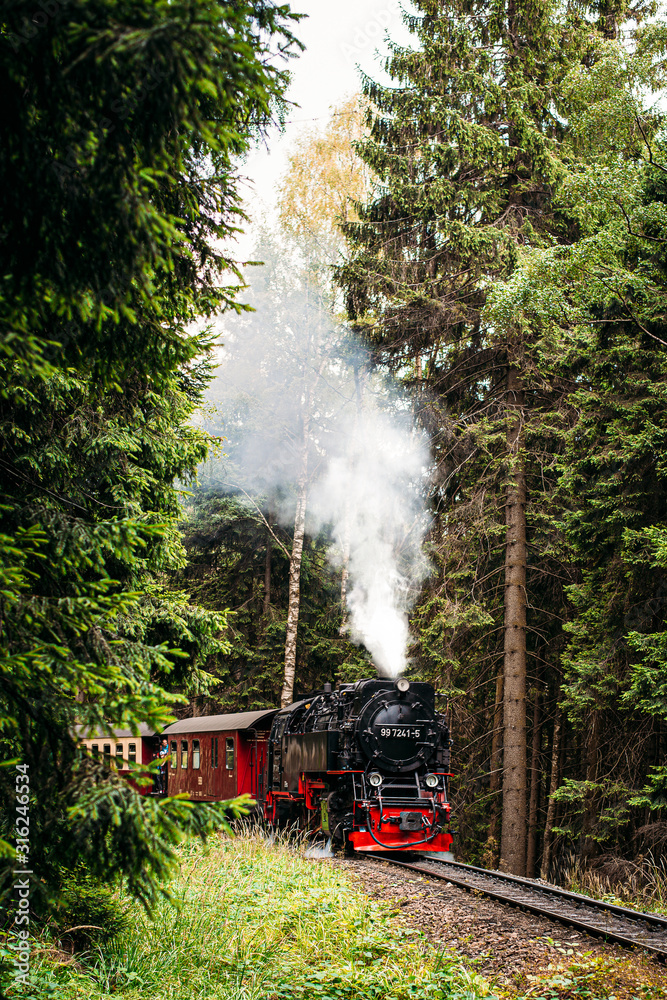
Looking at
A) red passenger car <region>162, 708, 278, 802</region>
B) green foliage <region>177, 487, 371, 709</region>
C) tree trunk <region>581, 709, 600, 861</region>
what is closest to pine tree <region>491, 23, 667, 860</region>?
tree trunk <region>581, 709, 600, 861</region>

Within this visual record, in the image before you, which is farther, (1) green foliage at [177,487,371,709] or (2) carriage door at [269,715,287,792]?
(1) green foliage at [177,487,371,709]

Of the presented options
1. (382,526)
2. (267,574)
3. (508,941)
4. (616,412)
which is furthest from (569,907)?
(267,574)

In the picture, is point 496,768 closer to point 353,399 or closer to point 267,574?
point 353,399

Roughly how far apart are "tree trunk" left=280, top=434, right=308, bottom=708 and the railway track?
9.23 meters

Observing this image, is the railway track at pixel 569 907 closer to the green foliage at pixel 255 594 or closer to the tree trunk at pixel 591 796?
the tree trunk at pixel 591 796

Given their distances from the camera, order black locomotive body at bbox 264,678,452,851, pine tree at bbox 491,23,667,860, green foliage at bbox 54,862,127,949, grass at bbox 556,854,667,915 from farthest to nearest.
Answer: black locomotive body at bbox 264,678,452,851 → pine tree at bbox 491,23,667,860 → grass at bbox 556,854,667,915 → green foliage at bbox 54,862,127,949

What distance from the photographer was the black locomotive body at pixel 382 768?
10820 millimetres

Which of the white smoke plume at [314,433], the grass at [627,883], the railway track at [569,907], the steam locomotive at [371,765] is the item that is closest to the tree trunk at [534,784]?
the white smoke plume at [314,433]

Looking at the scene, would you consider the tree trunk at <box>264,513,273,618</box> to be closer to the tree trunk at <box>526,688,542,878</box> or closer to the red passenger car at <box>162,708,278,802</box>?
the red passenger car at <box>162,708,278,802</box>

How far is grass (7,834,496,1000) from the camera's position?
4.70 meters

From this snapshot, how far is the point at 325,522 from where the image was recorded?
78.5 feet

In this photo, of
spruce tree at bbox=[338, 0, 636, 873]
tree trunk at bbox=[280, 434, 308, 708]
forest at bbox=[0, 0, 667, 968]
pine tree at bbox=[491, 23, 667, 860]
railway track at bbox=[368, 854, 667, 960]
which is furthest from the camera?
tree trunk at bbox=[280, 434, 308, 708]

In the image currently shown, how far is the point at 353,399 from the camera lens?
22266mm

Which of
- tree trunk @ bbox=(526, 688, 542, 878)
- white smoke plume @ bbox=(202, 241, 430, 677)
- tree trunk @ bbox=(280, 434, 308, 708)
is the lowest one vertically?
tree trunk @ bbox=(526, 688, 542, 878)
